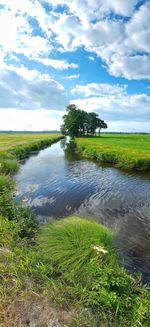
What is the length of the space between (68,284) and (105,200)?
9.34 m

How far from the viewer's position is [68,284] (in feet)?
17.4

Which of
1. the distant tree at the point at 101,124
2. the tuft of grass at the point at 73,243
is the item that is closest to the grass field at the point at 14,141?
the tuft of grass at the point at 73,243

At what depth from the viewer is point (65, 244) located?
643 centimetres

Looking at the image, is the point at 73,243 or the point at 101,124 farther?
the point at 101,124

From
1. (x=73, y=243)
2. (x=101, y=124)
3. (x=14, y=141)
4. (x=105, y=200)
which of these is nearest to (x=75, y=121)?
(x=101, y=124)

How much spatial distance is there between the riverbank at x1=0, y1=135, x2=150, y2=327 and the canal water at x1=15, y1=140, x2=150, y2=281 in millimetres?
1956

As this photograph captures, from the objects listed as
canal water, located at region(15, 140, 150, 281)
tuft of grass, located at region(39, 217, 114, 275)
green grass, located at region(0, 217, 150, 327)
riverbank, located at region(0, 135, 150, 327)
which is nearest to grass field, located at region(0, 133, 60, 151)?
canal water, located at region(15, 140, 150, 281)

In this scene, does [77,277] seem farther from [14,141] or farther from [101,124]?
[101,124]

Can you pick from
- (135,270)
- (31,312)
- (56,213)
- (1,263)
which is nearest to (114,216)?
(56,213)

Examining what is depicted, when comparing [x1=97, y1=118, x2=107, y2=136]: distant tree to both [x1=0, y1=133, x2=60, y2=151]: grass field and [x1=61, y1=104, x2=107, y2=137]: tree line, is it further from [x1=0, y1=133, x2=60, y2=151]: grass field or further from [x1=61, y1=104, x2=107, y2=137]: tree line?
[x1=0, y1=133, x2=60, y2=151]: grass field

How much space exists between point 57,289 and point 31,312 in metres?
0.68

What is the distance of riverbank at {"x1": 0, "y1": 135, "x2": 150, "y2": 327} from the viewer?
422 centimetres

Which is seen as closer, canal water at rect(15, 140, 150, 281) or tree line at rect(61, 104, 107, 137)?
canal water at rect(15, 140, 150, 281)

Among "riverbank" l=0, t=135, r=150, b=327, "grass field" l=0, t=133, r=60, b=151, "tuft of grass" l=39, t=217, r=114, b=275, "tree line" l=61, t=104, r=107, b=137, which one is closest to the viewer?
"riverbank" l=0, t=135, r=150, b=327
